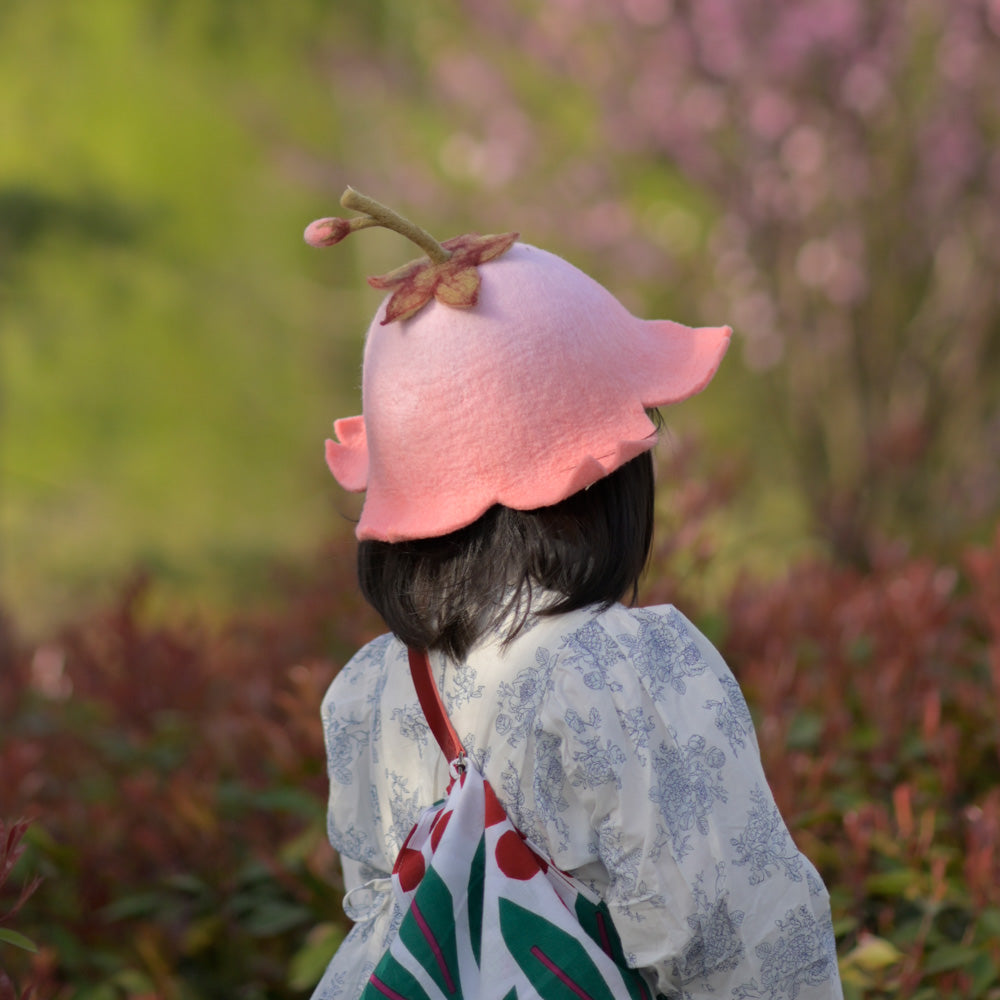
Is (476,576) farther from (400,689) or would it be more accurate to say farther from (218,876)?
(218,876)

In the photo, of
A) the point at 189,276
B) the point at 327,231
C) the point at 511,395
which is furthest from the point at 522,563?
the point at 189,276

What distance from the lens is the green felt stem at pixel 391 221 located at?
115 centimetres

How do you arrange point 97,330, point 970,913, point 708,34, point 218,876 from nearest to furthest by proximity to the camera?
point 970,913, point 218,876, point 708,34, point 97,330

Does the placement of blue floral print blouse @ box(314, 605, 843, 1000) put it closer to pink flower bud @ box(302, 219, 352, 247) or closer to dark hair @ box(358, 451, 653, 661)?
dark hair @ box(358, 451, 653, 661)

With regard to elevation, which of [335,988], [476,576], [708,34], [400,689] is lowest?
[335,988]

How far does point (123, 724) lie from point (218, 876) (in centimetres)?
66

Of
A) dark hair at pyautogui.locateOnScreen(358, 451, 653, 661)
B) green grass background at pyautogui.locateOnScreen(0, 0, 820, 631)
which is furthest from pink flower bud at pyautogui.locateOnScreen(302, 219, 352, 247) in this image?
green grass background at pyautogui.locateOnScreen(0, 0, 820, 631)

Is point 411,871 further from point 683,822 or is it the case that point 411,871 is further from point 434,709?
point 683,822

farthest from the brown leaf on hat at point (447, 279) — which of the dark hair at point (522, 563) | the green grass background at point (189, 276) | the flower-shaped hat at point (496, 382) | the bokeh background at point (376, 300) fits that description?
the green grass background at point (189, 276)

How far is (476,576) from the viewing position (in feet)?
3.95

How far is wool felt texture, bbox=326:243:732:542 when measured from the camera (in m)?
1.14

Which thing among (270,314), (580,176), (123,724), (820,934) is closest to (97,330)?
(270,314)

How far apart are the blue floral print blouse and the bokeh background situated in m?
0.62

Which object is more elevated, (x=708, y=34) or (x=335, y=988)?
(x=708, y=34)
